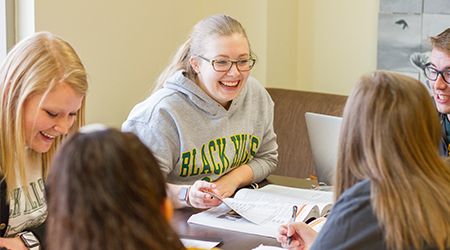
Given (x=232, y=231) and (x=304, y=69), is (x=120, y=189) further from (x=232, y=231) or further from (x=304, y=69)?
(x=304, y=69)

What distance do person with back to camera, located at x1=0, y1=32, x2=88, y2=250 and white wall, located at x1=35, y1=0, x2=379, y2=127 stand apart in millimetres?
1061

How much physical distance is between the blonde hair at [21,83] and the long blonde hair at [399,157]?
75 cm

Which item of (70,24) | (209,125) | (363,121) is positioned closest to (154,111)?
(209,125)

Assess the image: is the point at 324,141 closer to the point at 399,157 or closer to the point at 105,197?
the point at 399,157

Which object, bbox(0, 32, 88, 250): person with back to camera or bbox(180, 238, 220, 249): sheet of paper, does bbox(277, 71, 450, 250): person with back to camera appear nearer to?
bbox(180, 238, 220, 249): sheet of paper

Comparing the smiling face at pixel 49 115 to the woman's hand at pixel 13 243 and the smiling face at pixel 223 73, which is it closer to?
the woman's hand at pixel 13 243

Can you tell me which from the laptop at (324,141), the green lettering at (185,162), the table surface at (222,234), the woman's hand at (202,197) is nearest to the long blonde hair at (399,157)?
the table surface at (222,234)

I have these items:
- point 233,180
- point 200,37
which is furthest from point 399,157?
point 200,37

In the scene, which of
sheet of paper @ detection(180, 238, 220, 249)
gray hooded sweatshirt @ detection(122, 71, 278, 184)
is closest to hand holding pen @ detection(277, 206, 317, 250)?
sheet of paper @ detection(180, 238, 220, 249)

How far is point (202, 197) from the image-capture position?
159cm

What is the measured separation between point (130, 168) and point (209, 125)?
1172 millimetres

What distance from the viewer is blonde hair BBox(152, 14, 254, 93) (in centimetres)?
189

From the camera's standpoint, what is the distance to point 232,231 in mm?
1475

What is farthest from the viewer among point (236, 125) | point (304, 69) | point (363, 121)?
point (304, 69)
